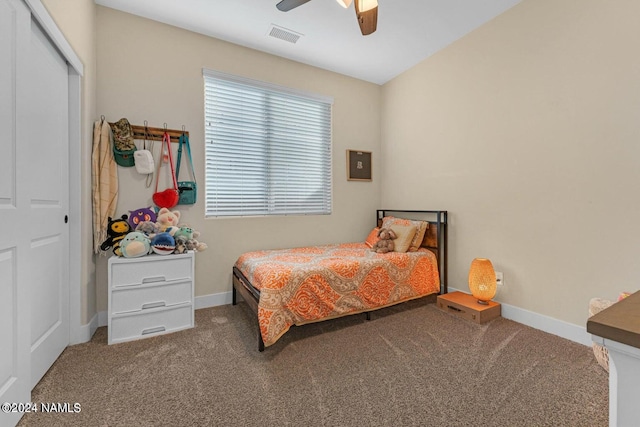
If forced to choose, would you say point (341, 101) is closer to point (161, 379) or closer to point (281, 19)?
point (281, 19)

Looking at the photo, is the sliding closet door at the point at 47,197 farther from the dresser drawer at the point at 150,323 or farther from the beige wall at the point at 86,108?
the dresser drawer at the point at 150,323

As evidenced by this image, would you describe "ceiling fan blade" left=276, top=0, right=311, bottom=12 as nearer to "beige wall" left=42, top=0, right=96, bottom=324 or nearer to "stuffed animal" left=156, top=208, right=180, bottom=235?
"beige wall" left=42, top=0, right=96, bottom=324

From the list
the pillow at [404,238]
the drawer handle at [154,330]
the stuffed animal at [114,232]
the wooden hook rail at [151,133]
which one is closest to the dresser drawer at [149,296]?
the drawer handle at [154,330]

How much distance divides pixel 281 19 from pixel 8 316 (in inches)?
110

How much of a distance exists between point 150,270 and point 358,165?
2.67 metres

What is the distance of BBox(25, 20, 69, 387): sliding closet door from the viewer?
147 cm

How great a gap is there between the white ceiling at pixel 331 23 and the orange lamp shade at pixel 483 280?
225cm

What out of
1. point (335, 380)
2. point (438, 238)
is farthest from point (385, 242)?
point (335, 380)

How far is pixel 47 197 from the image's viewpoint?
1.63 m

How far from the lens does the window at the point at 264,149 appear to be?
284 centimetres

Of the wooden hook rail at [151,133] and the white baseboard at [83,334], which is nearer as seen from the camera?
the white baseboard at [83,334]

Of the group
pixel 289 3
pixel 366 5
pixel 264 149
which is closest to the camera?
pixel 366 5

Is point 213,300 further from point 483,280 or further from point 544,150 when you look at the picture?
point 544,150

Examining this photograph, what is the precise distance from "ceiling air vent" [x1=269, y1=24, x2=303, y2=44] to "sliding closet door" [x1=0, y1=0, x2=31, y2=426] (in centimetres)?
183
